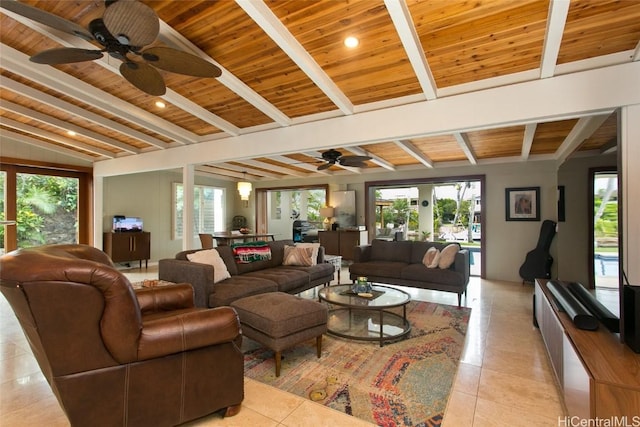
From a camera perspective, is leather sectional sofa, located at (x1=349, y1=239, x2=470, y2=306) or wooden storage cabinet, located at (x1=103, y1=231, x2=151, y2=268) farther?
wooden storage cabinet, located at (x1=103, y1=231, x2=151, y2=268)

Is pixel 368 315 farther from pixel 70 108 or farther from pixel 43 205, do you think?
pixel 43 205

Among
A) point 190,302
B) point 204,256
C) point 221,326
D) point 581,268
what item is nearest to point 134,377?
point 221,326

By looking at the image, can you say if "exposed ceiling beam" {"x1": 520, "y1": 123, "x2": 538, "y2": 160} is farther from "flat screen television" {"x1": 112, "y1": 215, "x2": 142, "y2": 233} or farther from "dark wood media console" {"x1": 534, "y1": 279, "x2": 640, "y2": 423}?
"flat screen television" {"x1": 112, "y1": 215, "x2": 142, "y2": 233}

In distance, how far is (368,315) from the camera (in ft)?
12.3

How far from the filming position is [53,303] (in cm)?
134

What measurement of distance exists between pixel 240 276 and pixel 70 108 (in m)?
3.43

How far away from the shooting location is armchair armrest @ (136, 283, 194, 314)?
232 centimetres

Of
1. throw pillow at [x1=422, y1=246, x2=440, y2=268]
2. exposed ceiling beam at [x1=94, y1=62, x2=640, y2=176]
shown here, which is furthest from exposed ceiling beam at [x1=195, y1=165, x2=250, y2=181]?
throw pillow at [x1=422, y1=246, x2=440, y2=268]

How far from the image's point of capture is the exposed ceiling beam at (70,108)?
148 inches

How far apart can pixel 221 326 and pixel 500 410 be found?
6.07 feet

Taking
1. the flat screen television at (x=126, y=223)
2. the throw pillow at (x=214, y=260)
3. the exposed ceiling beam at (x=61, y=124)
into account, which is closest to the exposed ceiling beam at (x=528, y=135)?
the throw pillow at (x=214, y=260)

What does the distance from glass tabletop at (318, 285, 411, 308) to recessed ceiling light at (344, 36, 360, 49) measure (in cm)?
234

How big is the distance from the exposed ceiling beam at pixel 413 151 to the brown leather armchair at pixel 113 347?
11.3 ft

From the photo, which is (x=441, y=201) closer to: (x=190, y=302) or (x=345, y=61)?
(x=345, y=61)
